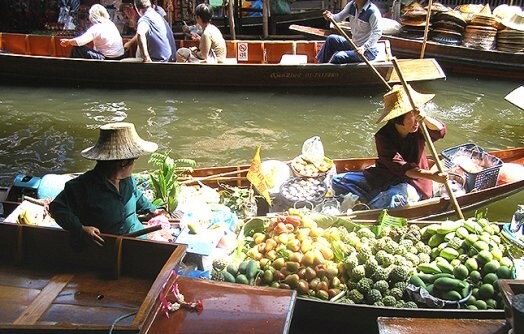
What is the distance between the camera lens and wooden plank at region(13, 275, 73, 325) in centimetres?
270

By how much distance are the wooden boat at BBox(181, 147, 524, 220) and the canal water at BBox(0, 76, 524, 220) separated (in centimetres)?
206

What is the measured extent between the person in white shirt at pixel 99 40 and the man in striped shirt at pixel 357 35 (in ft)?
12.2

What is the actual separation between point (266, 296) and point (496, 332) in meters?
1.18

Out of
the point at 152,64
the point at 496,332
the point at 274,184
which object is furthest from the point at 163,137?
the point at 496,332

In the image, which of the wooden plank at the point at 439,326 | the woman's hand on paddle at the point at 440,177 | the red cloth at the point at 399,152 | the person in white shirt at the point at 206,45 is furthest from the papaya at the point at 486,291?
the person in white shirt at the point at 206,45

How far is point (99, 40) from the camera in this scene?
9.45m

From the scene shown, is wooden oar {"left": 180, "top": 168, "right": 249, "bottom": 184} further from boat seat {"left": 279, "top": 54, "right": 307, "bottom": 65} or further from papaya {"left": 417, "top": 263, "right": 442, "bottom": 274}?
boat seat {"left": 279, "top": 54, "right": 307, "bottom": 65}

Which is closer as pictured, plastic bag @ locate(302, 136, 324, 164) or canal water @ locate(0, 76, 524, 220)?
plastic bag @ locate(302, 136, 324, 164)

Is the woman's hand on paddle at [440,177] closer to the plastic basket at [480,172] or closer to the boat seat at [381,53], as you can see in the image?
the plastic basket at [480,172]

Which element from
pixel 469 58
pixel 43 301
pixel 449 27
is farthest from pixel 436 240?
pixel 449 27

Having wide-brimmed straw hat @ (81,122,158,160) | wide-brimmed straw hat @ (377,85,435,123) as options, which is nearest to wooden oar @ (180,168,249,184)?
wide-brimmed straw hat @ (377,85,435,123)

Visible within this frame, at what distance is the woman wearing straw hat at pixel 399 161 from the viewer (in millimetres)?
4609

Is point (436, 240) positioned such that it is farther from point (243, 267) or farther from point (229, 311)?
point (229, 311)

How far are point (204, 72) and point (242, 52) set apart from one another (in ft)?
4.13
